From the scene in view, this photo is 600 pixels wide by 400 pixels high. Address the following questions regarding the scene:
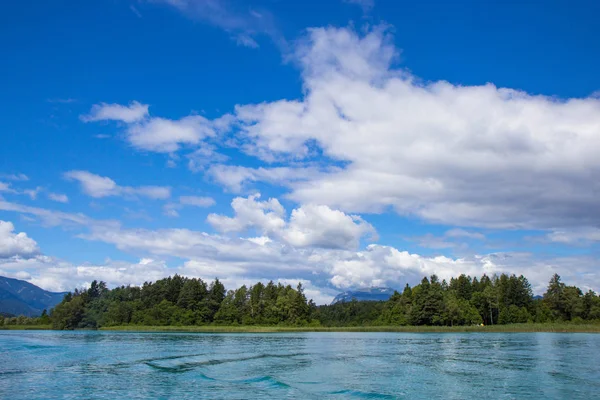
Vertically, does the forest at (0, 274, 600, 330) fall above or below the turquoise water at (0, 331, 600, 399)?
above

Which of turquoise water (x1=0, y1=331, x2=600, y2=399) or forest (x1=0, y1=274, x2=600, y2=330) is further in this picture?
forest (x1=0, y1=274, x2=600, y2=330)

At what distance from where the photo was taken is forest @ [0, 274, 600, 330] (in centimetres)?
14750

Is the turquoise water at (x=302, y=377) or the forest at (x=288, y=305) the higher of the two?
the forest at (x=288, y=305)

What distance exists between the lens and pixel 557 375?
3378 centimetres

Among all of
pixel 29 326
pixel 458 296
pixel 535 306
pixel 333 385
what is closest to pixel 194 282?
pixel 29 326

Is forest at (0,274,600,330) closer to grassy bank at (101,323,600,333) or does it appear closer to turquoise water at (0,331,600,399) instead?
grassy bank at (101,323,600,333)

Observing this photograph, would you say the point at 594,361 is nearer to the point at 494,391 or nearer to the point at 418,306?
the point at 494,391

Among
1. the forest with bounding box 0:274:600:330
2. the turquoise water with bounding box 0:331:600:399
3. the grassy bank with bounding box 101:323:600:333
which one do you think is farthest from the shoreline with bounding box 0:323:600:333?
the turquoise water with bounding box 0:331:600:399

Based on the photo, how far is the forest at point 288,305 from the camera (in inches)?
5807

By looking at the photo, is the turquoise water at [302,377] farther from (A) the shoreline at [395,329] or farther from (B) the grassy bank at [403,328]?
(A) the shoreline at [395,329]

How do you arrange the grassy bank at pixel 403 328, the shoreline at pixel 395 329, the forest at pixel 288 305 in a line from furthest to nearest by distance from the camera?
the forest at pixel 288 305
the shoreline at pixel 395 329
the grassy bank at pixel 403 328

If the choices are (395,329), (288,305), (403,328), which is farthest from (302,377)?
(288,305)

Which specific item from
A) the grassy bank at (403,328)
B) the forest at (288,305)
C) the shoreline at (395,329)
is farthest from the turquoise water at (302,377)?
the forest at (288,305)

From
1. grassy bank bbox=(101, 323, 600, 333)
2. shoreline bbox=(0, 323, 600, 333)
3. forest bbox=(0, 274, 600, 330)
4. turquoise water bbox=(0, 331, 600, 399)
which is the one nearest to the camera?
turquoise water bbox=(0, 331, 600, 399)
